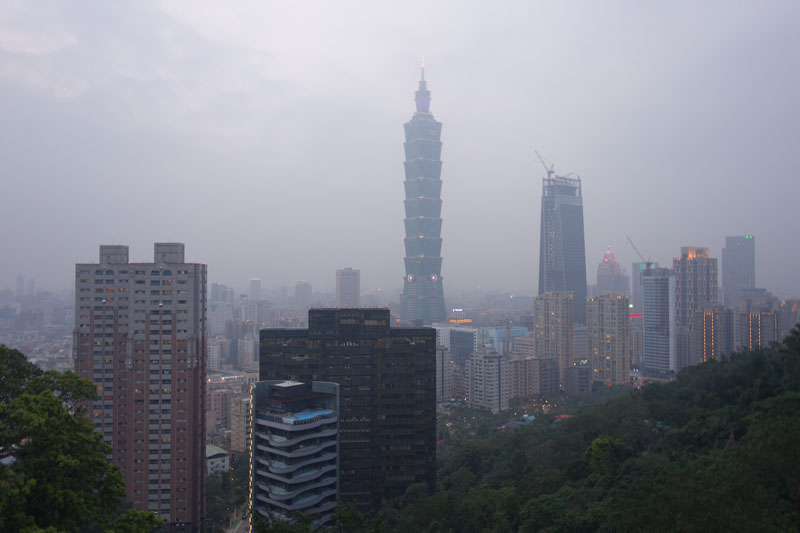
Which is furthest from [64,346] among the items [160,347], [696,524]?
[696,524]

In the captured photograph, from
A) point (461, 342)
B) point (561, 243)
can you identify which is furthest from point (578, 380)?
point (561, 243)

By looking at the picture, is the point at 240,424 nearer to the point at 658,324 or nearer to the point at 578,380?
the point at 578,380

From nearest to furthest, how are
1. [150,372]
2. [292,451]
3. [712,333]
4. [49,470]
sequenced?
[49,470]
[292,451]
[150,372]
[712,333]

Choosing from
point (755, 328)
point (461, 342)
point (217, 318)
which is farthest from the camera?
point (217, 318)

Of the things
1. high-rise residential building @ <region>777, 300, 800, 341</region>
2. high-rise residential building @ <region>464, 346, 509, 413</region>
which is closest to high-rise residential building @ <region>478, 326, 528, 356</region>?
high-rise residential building @ <region>464, 346, 509, 413</region>

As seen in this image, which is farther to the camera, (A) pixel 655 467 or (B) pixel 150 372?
(B) pixel 150 372

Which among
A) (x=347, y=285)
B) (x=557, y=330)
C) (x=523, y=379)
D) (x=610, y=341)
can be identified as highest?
(x=347, y=285)

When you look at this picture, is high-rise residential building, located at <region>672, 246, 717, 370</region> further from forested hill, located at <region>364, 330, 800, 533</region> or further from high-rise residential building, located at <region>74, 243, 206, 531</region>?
high-rise residential building, located at <region>74, 243, 206, 531</region>
